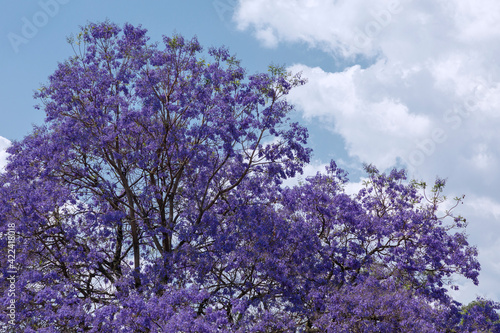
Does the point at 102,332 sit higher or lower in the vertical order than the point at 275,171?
lower

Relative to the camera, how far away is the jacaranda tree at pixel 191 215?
16.6m

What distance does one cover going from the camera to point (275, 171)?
18.3 m

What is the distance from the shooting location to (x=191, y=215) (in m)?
18.2

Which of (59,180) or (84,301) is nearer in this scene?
(84,301)

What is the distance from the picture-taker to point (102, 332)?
1361 centimetres

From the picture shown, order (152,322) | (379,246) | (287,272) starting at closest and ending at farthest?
1. (152,322)
2. (287,272)
3. (379,246)

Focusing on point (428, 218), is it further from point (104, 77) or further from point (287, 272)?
point (104, 77)

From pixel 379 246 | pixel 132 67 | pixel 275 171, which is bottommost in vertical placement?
pixel 379 246

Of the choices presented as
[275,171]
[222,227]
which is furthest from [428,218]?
[222,227]

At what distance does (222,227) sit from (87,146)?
497 cm

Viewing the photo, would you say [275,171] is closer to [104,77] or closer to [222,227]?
[222,227]

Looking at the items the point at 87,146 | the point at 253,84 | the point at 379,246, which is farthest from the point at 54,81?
the point at 379,246

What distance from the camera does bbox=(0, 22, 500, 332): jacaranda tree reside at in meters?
16.6

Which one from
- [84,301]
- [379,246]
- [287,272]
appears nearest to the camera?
[84,301]
